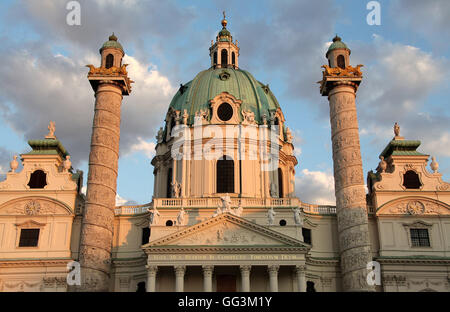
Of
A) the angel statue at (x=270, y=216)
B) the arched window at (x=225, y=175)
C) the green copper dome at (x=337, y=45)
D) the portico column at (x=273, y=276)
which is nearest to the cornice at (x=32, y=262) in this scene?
the arched window at (x=225, y=175)

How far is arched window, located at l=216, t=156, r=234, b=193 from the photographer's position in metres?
45.5

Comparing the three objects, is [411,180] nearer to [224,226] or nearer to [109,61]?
[224,226]

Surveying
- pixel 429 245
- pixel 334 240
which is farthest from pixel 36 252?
pixel 429 245

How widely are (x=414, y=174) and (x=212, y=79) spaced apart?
20276mm

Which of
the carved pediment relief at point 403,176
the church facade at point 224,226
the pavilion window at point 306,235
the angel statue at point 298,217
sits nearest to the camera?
the church facade at point 224,226

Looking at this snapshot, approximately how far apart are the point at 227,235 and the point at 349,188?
897 centimetres

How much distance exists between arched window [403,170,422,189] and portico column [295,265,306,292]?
11.3m

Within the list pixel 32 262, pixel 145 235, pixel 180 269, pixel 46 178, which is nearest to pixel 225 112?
pixel 145 235

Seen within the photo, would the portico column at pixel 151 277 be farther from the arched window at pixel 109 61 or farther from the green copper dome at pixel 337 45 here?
the green copper dome at pixel 337 45

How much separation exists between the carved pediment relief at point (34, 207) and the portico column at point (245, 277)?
13415 mm

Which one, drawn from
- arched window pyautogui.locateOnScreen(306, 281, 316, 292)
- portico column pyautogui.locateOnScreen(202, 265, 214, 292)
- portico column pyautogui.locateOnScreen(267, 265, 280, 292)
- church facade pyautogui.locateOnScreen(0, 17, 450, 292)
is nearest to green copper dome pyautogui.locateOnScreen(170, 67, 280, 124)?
church facade pyautogui.locateOnScreen(0, 17, 450, 292)

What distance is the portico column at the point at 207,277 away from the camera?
35.3 meters

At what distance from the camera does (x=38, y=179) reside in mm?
Result: 41344

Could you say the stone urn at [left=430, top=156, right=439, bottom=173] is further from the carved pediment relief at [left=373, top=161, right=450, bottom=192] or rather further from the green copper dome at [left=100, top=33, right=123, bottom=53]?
the green copper dome at [left=100, top=33, right=123, bottom=53]
